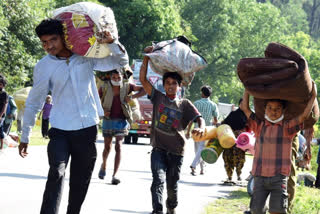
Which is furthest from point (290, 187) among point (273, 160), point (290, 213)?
point (273, 160)

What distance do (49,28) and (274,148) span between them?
2.55 m

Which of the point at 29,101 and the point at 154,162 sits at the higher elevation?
the point at 29,101

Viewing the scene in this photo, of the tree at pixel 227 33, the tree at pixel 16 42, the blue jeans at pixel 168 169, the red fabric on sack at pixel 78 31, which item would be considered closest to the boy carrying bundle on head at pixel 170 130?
the blue jeans at pixel 168 169

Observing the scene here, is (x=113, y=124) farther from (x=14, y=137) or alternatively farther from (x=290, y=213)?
(x=14, y=137)

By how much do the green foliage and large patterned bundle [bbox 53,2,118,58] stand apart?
112 ft

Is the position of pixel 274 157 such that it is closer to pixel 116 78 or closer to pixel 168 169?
pixel 168 169

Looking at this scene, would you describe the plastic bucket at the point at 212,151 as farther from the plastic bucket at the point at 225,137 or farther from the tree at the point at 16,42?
the tree at the point at 16,42

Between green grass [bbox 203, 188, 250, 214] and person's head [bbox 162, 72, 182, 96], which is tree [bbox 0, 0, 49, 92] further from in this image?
person's head [bbox 162, 72, 182, 96]

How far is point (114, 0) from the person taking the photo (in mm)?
40844

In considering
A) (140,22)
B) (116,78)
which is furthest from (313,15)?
(116,78)

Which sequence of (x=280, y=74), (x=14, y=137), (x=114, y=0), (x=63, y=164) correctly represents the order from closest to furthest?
(x=63, y=164), (x=280, y=74), (x=14, y=137), (x=114, y=0)

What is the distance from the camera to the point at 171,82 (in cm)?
813

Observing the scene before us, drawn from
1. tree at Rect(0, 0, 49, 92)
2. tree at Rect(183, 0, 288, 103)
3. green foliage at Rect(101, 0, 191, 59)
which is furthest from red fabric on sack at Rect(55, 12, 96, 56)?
tree at Rect(183, 0, 288, 103)

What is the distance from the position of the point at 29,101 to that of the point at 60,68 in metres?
0.43
